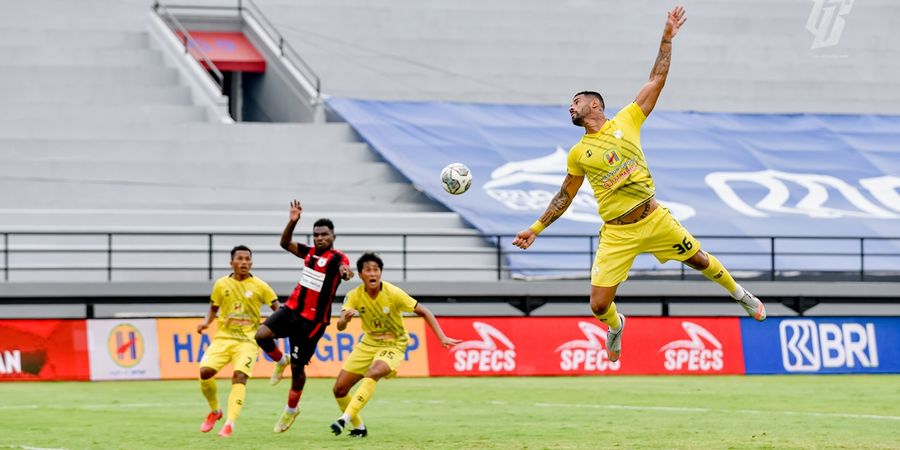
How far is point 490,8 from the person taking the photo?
1596 inches

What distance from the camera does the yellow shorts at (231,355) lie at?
16688 millimetres

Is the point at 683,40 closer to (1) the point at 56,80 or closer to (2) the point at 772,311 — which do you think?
(2) the point at 772,311

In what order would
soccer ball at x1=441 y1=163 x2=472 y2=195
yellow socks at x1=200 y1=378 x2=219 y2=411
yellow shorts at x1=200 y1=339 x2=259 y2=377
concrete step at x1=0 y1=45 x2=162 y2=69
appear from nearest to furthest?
1. soccer ball at x1=441 y1=163 x2=472 y2=195
2. yellow socks at x1=200 y1=378 x2=219 y2=411
3. yellow shorts at x1=200 y1=339 x2=259 y2=377
4. concrete step at x1=0 y1=45 x2=162 y2=69

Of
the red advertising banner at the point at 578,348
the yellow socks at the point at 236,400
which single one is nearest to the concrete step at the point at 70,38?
the red advertising banner at the point at 578,348

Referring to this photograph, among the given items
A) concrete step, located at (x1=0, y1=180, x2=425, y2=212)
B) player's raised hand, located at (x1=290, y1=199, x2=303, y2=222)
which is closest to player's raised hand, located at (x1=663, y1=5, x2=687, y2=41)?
player's raised hand, located at (x1=290, y1=199, x2=303, y2=222)

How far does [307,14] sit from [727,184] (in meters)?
11.8

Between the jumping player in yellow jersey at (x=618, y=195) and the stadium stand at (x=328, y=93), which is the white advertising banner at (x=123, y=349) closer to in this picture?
the stadium stand at (x=328, y=93)

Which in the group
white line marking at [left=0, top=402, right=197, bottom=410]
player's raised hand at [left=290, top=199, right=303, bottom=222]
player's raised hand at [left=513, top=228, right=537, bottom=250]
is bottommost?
white line marking at [left=0, top=402, right=197, bottom=410]

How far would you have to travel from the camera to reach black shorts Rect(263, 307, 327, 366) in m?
16.2

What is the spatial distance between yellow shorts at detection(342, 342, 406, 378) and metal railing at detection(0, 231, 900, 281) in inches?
512

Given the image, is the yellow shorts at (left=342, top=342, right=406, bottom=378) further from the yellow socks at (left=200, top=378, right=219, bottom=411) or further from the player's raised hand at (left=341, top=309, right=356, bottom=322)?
the yellow socks at (left=200, top=378, right=219, bottom=411)

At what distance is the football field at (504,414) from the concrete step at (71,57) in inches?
525

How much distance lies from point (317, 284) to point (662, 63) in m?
4.67

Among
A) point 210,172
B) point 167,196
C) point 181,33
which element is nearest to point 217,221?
point 167,196
